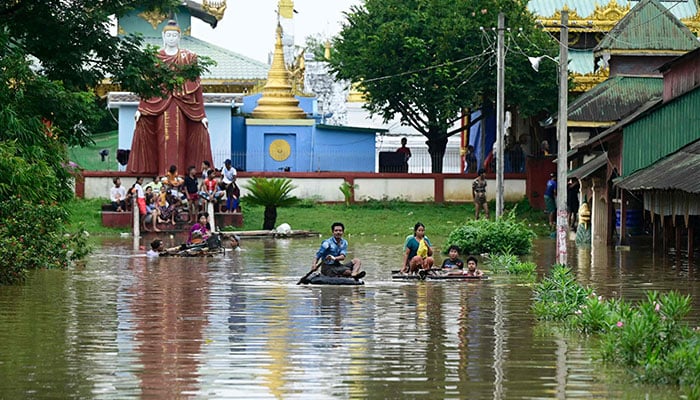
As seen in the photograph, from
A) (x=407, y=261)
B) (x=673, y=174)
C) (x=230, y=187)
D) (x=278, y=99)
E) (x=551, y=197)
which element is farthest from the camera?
(x=278, y=99)

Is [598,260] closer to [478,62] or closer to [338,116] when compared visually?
[478,62]

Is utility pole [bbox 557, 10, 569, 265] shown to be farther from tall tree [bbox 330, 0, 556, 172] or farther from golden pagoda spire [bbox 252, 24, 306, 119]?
golden pagoda spire [bbox 252, 24, 306, 119]

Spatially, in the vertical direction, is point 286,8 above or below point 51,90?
above

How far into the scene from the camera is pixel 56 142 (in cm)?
2608

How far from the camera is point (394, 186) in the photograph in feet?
174

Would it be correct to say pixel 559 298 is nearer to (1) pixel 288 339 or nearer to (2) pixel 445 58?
(1) pixel 288 339

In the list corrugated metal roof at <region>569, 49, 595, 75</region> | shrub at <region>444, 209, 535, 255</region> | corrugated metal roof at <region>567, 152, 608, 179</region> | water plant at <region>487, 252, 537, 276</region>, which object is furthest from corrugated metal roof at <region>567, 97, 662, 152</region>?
corrugated metal roof at <region>569, 49, 595, 75</region>

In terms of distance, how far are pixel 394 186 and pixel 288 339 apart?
118 ft

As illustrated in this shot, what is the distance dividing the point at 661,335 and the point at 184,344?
5.63 m

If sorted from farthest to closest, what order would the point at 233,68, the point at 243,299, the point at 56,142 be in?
1. the point at 233,68
2. the point at 56,142
3. the point at 243,299

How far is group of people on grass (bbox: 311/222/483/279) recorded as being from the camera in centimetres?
2556

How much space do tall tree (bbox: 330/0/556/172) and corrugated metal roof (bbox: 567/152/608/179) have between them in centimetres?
934

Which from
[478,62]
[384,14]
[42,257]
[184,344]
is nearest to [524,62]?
[478,62]

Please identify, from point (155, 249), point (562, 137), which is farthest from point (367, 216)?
point (562, 137)
